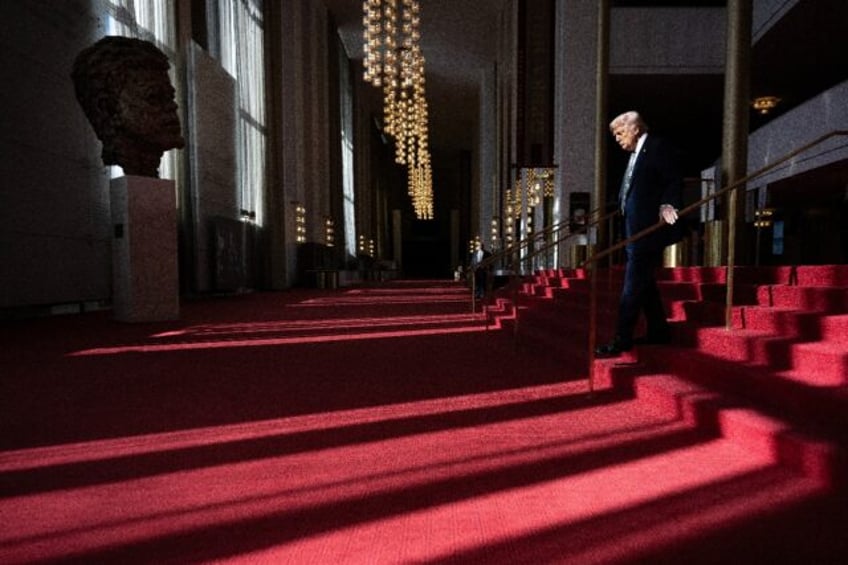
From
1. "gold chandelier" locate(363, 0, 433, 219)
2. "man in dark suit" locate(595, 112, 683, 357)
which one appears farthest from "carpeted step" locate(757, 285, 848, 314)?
"gold chandelier" locate(363, 0, 433, 219)

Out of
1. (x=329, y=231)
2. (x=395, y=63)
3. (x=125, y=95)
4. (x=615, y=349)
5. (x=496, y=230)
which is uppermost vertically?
(x=395, y=63)

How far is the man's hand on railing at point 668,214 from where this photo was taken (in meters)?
3.56

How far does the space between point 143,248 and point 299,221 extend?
11.5m

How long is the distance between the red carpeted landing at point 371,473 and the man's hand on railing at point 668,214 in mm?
1097

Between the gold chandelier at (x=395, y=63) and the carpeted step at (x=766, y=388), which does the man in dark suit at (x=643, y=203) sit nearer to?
the carpeted step at (x=766, y=388)

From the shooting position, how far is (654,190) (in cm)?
387

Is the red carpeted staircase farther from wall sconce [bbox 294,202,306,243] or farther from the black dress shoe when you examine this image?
wall sconce [bbox 294,202,306,243]

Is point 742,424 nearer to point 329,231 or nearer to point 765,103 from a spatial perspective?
point 765,103

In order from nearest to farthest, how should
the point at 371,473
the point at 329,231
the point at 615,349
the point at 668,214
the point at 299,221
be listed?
the point at 371,473
the point at 668,214
the point at 615,349
the point at 299,221
the point at 329,231

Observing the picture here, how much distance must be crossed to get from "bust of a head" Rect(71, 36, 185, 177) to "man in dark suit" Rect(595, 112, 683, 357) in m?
5.47

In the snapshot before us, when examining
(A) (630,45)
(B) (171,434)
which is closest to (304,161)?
(A) (630,45)

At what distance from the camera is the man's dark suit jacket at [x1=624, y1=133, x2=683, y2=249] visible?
376 centimetres

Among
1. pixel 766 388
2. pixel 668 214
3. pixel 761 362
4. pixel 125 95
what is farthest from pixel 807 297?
pixel 125 95

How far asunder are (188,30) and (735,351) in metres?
12.7
